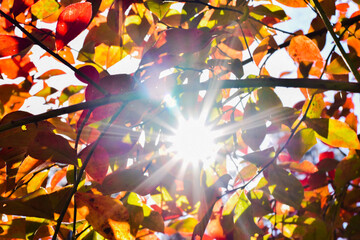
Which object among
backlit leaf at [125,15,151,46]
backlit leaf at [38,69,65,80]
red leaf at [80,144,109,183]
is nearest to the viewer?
red leaf at [80,144,109,183]

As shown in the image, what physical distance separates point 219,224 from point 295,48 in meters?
0.36

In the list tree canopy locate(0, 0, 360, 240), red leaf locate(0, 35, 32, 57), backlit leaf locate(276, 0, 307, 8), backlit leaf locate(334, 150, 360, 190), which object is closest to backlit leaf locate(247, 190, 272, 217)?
tree canopy locate(0, 0, 360, 240)

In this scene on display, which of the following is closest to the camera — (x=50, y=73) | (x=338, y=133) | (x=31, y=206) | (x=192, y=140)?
(x=31, y=206)

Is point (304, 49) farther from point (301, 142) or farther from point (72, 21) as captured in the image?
point (72, 21)

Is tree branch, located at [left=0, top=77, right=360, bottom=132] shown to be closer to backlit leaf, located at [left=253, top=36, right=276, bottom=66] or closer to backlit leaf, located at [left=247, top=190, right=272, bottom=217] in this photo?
backlit leaf, located at [left=253, top=36, right=276, bottom=66]

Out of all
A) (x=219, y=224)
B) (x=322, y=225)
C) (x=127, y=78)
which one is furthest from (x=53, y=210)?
(x=322, y=225)

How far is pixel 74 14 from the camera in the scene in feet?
1.32

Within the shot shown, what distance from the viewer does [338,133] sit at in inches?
17.6

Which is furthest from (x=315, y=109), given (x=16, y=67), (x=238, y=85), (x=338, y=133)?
(x=16, y=67)

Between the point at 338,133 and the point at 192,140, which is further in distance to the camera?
the point at 192,140

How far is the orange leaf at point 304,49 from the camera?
438mm

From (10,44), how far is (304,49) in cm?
45

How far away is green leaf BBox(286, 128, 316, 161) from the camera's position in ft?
1.59

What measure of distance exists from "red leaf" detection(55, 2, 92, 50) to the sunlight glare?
0.26 metres
